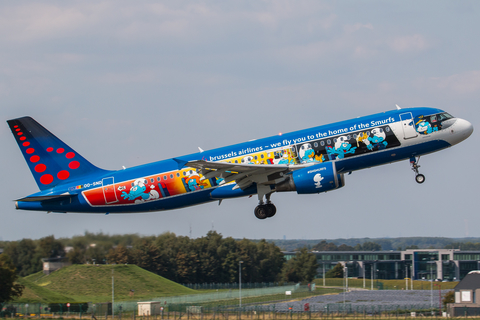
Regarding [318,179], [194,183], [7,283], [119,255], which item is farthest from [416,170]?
[7,283]

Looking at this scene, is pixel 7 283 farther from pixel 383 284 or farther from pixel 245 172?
pixel 383 284

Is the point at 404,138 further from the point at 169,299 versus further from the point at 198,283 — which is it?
the point at 198,283

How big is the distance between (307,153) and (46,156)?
17420mm

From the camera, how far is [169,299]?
6209 centimetres

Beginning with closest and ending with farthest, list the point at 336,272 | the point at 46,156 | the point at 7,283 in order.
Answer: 1. the point at 46,156
2. the point at 7,283
3. the point at 336,272

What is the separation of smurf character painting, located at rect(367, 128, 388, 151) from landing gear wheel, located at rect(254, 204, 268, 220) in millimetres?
7378

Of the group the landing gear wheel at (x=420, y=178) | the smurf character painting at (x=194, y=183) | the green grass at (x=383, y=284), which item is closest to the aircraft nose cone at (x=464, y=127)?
the landing gear wheel at (x=420, y=178)

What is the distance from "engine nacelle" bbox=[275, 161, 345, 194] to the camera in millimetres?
33031

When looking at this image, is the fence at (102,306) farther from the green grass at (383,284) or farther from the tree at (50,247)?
the green grass at (383,284)

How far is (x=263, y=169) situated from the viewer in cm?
3334

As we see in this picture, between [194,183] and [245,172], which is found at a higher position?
[245,172]

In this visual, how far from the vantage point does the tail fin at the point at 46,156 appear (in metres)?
38.2

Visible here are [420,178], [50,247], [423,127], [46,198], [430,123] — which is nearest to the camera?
[423,127]

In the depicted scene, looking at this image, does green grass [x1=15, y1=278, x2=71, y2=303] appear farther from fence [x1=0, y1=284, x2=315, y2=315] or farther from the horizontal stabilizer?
the horizontal stabilizer
